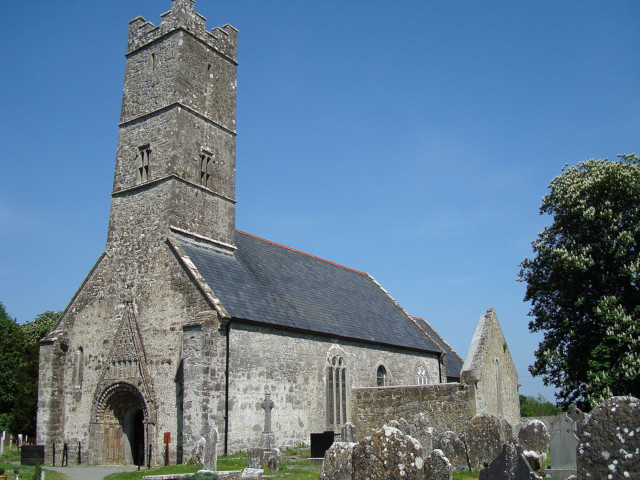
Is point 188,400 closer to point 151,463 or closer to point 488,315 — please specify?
point 151,463

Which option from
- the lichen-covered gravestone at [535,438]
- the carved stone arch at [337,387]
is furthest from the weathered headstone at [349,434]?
the carved stone arch at [337,387]

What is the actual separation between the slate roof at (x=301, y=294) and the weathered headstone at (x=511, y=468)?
44.5 ft

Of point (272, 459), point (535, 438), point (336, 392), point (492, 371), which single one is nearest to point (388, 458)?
point (535, 438)

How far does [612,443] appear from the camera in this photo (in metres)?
5.53

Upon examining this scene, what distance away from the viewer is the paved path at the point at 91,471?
17750mm

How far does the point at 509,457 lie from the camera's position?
25.5 feet

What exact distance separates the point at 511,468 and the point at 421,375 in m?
25.6

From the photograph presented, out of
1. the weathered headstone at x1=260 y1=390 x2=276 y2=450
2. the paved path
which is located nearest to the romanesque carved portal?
the paved path

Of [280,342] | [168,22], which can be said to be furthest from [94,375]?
[168,22]

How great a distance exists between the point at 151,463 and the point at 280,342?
6457 mm

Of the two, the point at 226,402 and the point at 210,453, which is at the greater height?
the point at 226,402

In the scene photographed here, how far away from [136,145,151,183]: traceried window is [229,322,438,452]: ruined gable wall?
26.9 feet

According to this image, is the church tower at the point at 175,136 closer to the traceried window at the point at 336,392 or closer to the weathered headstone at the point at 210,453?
the traceried window at the point at 336,392

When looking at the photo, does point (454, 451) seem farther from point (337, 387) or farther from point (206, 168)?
point (206, 168)
